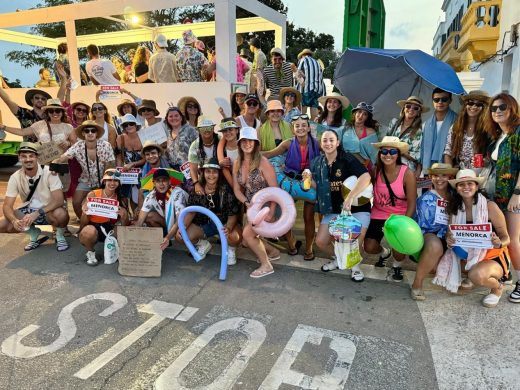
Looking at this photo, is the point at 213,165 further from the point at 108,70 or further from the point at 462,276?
the point at 108,70

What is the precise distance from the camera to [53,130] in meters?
5.82

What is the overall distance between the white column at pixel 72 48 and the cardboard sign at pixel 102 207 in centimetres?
617

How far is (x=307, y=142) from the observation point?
4.70 meters

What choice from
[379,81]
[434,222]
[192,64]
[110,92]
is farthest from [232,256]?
[110,92]

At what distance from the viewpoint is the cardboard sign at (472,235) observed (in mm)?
3512

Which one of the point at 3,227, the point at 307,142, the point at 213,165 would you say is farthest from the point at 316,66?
the point at 3,227

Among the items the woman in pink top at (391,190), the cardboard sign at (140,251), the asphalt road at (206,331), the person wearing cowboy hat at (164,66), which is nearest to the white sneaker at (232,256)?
the asphalt road at (206,331)

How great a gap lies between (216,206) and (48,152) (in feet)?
8.41

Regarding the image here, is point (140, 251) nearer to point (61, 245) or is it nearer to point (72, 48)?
point (61, 245)

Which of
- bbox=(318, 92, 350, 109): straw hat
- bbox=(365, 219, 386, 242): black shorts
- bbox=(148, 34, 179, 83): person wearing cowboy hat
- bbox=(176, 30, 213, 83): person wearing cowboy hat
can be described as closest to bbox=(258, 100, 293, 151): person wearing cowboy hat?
bbox=(318, 92, 350, 109): straw hat

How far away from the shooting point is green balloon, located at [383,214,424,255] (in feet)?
11.7

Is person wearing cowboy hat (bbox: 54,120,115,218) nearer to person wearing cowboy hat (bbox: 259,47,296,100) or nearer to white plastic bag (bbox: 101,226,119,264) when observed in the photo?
white plastic bag (bbox: 101,226,119,264)

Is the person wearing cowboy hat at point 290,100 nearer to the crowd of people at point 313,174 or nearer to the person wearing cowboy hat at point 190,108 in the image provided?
the crowd of people at point 313,174

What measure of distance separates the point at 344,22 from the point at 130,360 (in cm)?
542
